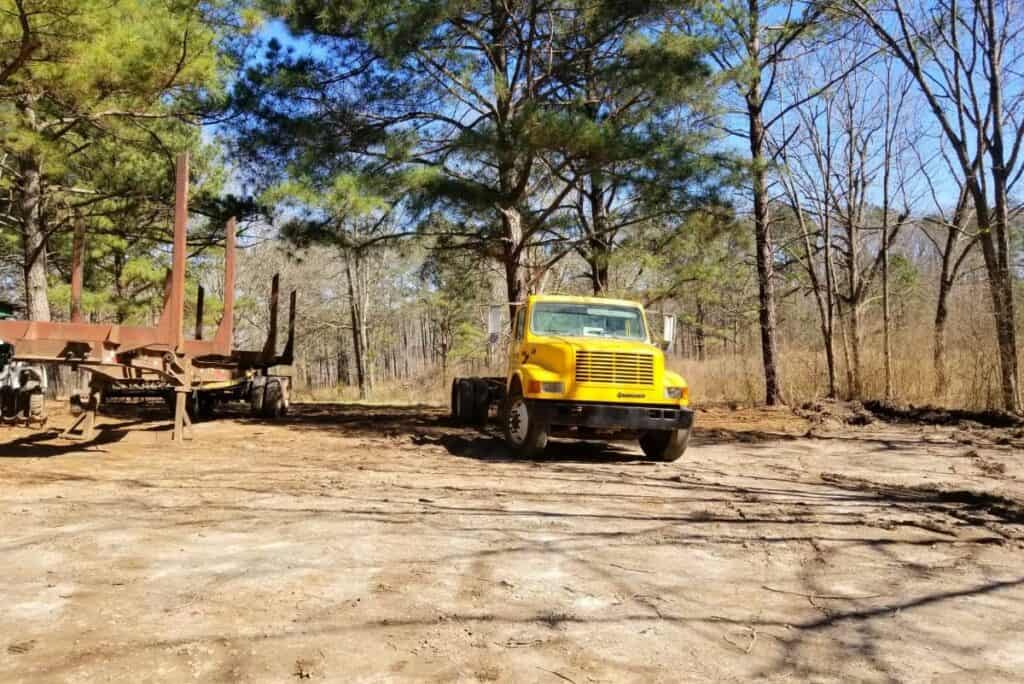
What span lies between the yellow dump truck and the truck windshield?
12 millimetres

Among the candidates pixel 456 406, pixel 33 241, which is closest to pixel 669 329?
pixel 456 406

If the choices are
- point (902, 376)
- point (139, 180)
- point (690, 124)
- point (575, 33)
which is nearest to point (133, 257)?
point (139, 180)

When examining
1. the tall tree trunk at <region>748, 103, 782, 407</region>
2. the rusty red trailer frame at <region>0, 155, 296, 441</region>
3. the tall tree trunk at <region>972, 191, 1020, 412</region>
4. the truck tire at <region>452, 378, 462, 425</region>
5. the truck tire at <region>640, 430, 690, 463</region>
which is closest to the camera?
the rusty red trailer frame at <region>0, 155, 296, 441</region>

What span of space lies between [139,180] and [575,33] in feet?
30.7

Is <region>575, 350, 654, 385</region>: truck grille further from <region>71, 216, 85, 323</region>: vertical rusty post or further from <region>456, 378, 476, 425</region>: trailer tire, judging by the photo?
<region>71, 216, 85, 323</region>: vertical rusty post

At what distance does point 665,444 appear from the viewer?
28.7 feet

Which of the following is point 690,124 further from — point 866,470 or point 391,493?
point 391,493

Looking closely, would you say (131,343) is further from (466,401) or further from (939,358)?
(939,358)

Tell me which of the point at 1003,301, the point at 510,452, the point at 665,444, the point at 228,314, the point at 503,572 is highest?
the point at 1003,301

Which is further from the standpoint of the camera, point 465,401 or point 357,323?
point 357,323

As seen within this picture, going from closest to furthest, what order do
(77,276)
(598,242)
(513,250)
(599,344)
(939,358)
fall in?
(599,344)
(77,276)
(513,250)
(939,358)
(598,242)

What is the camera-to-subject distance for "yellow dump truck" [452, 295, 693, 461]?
8203mm

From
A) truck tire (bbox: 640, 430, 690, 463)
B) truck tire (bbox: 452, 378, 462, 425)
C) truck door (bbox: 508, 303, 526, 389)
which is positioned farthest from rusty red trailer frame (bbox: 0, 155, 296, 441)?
truck tire (bbox: 640, 430, 690, 463)

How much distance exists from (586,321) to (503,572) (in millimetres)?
5660
